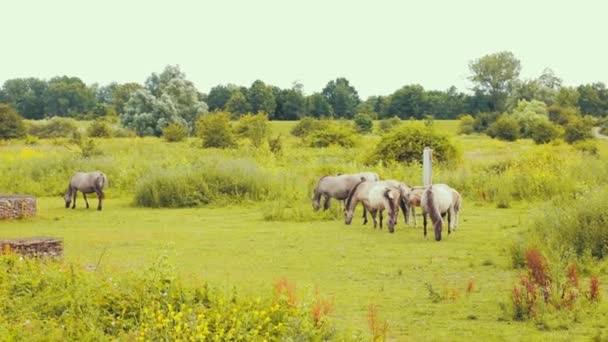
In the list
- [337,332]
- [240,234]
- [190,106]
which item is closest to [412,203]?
[240,234]

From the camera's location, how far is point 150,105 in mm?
57000

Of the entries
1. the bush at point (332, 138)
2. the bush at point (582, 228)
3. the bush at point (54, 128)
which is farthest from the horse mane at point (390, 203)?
the bush at point (54, 128)

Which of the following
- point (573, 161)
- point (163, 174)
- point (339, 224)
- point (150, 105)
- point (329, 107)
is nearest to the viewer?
point (339, 224)

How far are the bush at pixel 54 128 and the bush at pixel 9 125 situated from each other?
853 cm

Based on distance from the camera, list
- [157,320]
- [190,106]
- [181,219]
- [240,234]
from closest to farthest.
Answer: [157,320]
[240,234]
[181,219]
[190,106]

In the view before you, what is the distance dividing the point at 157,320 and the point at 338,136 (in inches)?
1391

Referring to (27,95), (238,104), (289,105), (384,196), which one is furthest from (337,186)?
(27,95)

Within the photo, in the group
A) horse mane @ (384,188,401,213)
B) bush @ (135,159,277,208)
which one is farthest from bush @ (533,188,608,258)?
bush @ (135,159,277,208)

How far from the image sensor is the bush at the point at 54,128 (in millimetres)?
59375

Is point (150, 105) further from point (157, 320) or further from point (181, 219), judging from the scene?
point (157, 320)

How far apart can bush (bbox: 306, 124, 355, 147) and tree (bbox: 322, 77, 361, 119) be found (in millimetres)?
49808

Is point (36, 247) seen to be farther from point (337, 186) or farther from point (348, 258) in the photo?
point (337, 186)

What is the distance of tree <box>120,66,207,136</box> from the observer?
5634 cm

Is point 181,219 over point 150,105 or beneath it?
beneath
